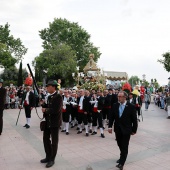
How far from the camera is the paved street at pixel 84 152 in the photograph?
6082 millimetres

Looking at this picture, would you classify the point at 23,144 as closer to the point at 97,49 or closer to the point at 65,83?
the point at 65,83

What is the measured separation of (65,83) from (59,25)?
12670mm

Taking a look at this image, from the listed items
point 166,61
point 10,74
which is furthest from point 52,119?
point 10,74

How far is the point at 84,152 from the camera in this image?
24.1 feet

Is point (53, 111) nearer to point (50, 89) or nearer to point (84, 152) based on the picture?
point (50, 89)

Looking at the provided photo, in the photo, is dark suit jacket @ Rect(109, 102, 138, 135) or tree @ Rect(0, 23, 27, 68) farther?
tree @ Rect(0, 23, 27, 68)

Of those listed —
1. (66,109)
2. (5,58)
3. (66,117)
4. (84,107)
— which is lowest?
(66,117)

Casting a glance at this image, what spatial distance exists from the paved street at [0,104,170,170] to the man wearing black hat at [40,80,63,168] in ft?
1.04

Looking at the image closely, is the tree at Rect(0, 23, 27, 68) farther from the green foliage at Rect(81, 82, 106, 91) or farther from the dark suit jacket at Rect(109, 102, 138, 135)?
the dark suit jacket at Rect(109, 102, 138, 135)

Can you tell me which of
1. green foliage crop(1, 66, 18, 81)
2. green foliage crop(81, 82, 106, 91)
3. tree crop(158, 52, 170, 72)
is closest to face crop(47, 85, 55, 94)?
green foliage crop(81, 82, 106, 91)

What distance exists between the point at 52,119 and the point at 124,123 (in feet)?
5.54

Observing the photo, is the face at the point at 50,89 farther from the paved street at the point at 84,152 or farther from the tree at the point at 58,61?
the tree at the point at 58,61

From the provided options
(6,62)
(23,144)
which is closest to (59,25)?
(6,62)

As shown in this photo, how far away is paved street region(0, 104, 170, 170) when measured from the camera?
6.08 meters
